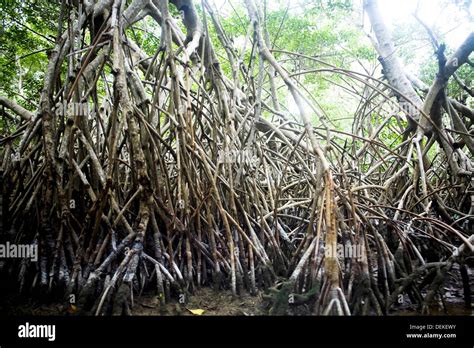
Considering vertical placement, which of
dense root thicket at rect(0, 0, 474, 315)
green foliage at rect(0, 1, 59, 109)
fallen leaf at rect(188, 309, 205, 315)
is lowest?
fallen leaf at rect(188, 309, 205, 315)

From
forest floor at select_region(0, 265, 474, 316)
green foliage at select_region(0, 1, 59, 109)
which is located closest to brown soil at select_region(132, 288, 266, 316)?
forest floor at select_region(0, 265, 474, 316)

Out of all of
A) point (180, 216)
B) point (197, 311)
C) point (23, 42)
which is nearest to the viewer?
point (197, 311)

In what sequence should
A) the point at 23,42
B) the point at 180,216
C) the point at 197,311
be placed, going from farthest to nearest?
the point at 23,42 < the point at 180,216 < the point at 197,311

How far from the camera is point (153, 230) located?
1.89 metres

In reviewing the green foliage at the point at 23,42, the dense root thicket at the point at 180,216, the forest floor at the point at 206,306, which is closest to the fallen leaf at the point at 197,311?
the forest floor at the point at 206,306

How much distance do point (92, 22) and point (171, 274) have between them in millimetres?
1590

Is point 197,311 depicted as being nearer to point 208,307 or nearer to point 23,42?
point 208,307

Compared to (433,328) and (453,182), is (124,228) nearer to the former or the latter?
(433,328)

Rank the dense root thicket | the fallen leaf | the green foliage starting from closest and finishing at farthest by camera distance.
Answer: the dense root thicket, the fallen leaf, the green foliage

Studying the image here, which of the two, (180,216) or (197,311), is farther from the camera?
(180,216)

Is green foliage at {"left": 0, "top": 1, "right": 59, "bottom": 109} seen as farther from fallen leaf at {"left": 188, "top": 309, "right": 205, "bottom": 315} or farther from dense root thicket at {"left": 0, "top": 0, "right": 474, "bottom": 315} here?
fallen leaf at {"left": 188, "top": 309, "right": 205, "bottom": 315}

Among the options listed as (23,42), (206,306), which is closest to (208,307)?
(206,306)

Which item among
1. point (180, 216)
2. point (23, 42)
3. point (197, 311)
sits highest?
point (23, 42)

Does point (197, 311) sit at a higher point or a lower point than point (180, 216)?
lower
